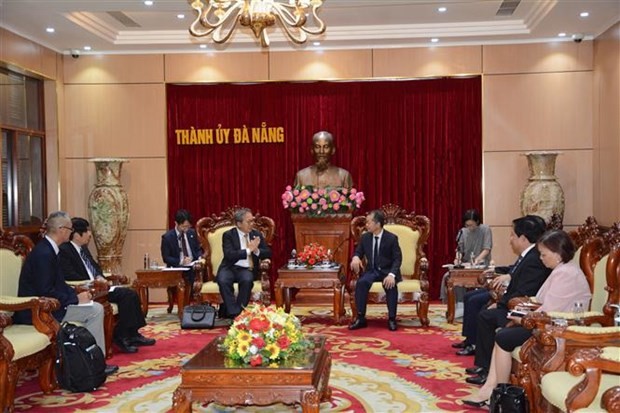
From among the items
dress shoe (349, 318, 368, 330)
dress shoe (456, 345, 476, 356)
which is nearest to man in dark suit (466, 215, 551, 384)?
dress shoe (456, 345, 476, 356)

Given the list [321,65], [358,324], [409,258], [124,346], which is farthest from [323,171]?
[124,346]

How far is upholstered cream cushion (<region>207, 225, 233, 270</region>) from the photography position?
816cm

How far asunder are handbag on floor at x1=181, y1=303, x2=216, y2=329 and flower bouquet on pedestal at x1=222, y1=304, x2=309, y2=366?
311 cm

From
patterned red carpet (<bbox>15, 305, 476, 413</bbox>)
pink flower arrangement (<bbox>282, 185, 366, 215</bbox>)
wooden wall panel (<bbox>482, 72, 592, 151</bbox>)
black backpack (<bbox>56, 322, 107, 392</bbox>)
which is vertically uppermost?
wooden wall panel (<bbox>482, 72, 592, 151</bbox>)

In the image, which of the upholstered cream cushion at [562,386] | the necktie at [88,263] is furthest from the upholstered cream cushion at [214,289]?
the upholstered cream cushion at [562,386]

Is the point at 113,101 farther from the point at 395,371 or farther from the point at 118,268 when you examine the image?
the point at 395,371

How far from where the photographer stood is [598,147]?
29.7ft

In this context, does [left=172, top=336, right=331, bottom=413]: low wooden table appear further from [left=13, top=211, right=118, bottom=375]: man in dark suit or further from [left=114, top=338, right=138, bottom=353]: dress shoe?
[left=114, top=338, right=138, bottom=353]: dress shoe

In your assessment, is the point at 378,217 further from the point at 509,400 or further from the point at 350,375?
the point at 509,400

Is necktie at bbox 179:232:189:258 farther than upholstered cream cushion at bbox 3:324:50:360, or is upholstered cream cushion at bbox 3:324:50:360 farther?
necktie at bbox 179:232:189:258

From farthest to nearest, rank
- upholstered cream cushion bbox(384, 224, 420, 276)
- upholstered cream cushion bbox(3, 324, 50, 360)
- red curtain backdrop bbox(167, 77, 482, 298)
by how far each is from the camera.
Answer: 1. red curtain backdrop bbox(167, 77, 482, 298)
2. upholstered cream cushion bbox(384, 224, 420, 276)
3. upholstered cream cushion bbox(3, 324, 50, 360)

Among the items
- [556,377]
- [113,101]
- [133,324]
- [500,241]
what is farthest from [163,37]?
[556,377]

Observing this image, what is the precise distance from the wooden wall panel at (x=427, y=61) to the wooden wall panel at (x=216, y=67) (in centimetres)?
155

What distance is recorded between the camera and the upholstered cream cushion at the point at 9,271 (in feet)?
18.5
